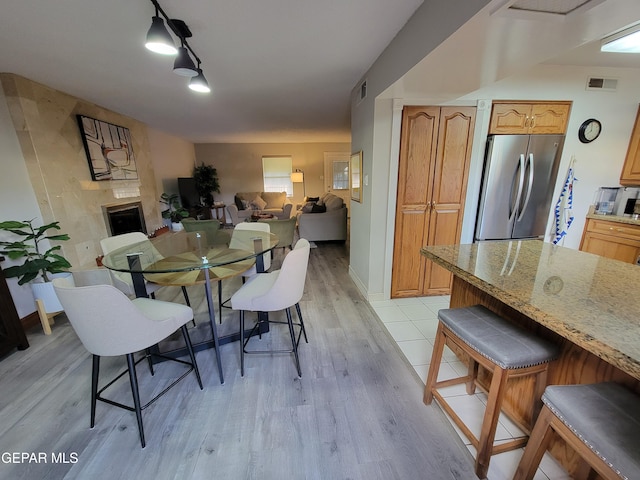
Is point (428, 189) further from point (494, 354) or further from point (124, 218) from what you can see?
point (124, 218)

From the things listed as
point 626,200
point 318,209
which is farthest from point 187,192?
point 626,200

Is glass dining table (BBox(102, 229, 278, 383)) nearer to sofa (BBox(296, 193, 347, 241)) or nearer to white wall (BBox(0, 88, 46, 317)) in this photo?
white wall (BBox(0, 88, 46, 317))

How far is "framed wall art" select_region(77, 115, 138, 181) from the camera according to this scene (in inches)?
130

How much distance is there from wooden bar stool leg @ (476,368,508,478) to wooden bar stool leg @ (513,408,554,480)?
126 millimetres

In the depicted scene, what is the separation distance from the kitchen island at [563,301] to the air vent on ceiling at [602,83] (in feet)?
6.64

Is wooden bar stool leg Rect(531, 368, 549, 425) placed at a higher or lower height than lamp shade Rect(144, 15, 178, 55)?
lower

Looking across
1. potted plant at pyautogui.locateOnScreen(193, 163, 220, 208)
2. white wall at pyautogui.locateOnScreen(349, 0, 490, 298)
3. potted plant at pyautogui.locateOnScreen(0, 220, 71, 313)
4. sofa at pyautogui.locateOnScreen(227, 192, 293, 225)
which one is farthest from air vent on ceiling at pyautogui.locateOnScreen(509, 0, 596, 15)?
potted plant at pyautogui.locateOnScreen(193, 163, 220, 208)

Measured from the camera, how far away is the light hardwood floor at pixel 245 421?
124cm

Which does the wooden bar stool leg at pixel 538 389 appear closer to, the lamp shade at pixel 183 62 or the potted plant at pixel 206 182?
the lamp shade at pixel 183 62

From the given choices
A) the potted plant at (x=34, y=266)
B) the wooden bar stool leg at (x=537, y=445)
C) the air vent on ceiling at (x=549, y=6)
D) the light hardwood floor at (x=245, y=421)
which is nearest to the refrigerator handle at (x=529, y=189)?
the air vent on ceiling at (x=549, y=6)

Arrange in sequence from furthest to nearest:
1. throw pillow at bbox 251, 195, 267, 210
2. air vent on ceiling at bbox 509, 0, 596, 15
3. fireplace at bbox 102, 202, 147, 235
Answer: throw pillow at bbox 251, 195, 267, 210 → fireplace at bbox 102, 202, 147, 235 → air vent on ceiling at bbox 509, 0, 596, 15

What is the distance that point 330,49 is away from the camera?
6.51ft

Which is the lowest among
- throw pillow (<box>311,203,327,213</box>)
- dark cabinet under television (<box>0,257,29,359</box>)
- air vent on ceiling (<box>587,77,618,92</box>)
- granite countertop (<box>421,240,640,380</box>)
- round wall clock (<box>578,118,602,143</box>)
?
dark cabinet under television (<box>0,257,29,359</box>)

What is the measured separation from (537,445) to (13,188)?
13.6ft
